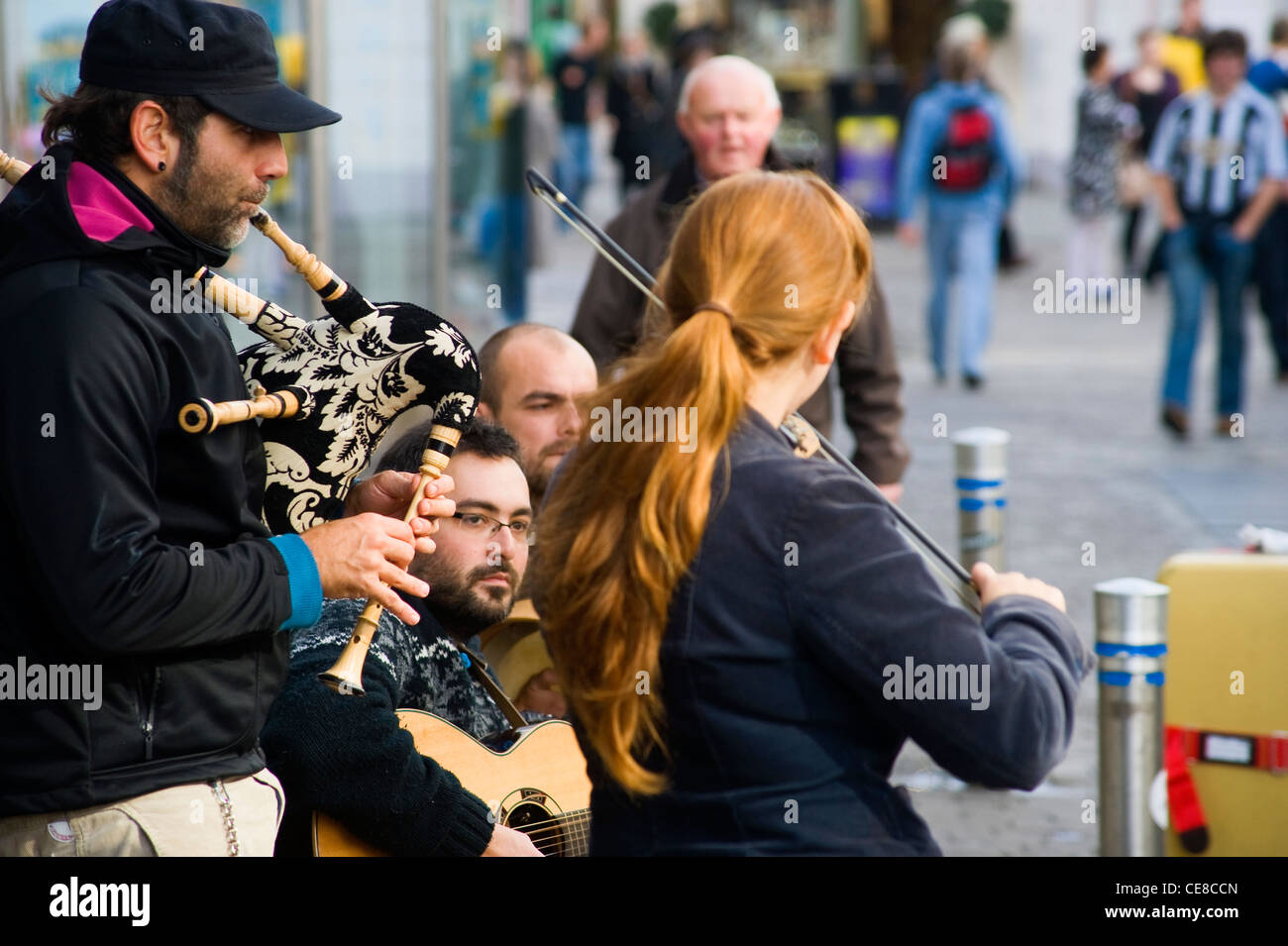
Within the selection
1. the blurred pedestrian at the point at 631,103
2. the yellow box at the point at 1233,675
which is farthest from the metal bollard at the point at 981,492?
the blurred pedestrian at the point at 631,103

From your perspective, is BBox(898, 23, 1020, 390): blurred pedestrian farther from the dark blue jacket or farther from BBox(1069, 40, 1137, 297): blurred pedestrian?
the dark blue jacket

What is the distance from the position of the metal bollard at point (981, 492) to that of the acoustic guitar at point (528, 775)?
209 centimetres

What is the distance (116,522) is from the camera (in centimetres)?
217

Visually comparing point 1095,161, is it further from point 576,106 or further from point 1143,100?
point 576,106

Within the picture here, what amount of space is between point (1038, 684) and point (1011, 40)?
27.6 metres

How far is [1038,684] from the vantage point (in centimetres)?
200

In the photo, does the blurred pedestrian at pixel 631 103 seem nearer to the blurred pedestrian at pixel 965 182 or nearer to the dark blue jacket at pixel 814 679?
the blurred pedestrian at pixel 965 182

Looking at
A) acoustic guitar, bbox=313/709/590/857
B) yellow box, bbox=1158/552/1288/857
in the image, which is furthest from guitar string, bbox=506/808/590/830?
yellow box, bbox=1158/552/1288/857

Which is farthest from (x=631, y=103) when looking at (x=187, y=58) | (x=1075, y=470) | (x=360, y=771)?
(x=187, y=58)

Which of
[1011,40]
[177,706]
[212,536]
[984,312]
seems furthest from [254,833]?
[1011,40]

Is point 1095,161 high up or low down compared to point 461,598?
up

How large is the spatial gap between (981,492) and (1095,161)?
10094 mm

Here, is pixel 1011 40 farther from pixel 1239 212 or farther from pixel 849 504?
pixel 849 504

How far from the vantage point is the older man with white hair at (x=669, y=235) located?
499 centimetres
